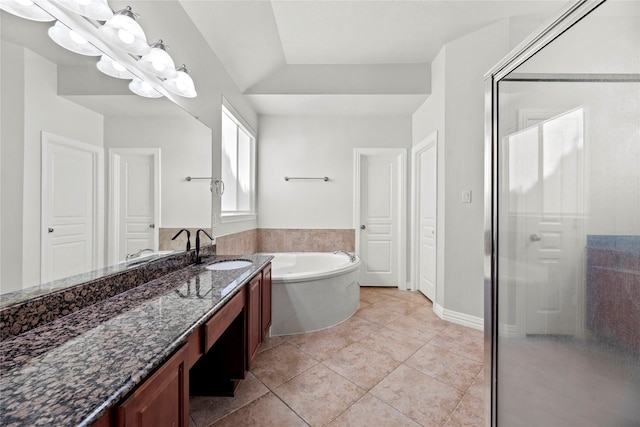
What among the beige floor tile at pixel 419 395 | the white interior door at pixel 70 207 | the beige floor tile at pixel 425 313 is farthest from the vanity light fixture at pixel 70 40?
the beige floor tile at pixel 425 313

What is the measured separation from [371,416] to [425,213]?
2402mm

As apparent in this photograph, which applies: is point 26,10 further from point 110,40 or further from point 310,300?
point 310,300

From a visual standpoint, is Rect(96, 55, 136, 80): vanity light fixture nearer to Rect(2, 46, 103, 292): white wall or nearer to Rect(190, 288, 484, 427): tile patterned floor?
Rect(2, 46, 103, 292): white wall

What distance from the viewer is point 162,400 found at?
29.8 inches

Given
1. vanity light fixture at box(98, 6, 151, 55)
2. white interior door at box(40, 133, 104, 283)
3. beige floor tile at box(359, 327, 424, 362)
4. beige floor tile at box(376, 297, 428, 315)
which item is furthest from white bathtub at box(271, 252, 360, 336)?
vanity light fixture at box(98, 6, 151, 55)

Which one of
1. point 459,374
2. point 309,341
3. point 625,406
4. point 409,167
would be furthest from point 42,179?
point 409,167

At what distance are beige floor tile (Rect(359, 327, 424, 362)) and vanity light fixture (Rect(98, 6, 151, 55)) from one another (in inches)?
96.2

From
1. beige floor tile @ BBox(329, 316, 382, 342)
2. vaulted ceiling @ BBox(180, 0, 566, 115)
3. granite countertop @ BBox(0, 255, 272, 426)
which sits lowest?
beige floor tile @ BBox(329, 316, 382, 342)

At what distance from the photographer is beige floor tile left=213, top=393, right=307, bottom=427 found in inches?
54.9

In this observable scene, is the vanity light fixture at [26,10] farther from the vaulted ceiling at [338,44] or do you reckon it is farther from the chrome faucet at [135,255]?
the vaulted ceiling at [338,44]

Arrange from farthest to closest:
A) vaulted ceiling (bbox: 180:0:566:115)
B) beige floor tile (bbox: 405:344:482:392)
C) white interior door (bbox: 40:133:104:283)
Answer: vaulted ceiling (bbox: 180:0:566:115) < beige floor tile (bbox: 405:344:482:392) < white interior door (bbox: 40:133:104:283)

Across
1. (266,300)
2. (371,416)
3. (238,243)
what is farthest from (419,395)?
(238,243)

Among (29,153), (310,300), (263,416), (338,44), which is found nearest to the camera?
(29,153)

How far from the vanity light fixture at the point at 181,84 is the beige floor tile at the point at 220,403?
6.09 ft
